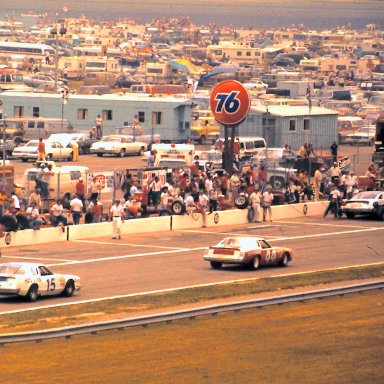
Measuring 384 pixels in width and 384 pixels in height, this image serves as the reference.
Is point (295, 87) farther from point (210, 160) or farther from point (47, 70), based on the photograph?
point (47, 70)

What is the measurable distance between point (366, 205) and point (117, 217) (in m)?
12.1

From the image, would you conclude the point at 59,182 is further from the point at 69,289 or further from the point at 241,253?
the point at 69,289

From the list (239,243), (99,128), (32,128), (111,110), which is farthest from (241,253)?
(111,110)

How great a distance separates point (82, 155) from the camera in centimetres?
7612

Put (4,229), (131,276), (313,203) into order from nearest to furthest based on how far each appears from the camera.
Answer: (131,276)
(4,229)
(313,203)

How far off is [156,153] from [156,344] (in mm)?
39786

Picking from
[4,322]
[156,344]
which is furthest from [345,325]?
[4,322]

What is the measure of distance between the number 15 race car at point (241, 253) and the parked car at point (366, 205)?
13.8 m

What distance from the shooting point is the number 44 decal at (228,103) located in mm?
58562

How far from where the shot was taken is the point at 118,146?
249 ft

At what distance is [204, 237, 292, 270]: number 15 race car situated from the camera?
38094mm

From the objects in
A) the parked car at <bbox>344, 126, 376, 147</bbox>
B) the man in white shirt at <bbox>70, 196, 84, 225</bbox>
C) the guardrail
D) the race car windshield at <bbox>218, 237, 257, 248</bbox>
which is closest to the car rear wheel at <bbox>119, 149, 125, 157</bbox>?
the parked car at <bbox>344, 126, 376, 147</bbox>

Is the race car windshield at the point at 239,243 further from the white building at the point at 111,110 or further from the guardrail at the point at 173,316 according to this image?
the white building at the point at 111,110

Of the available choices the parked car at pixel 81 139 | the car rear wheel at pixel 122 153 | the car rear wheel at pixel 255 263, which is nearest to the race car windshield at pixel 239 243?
the car rear wheel at pixel 255 263
